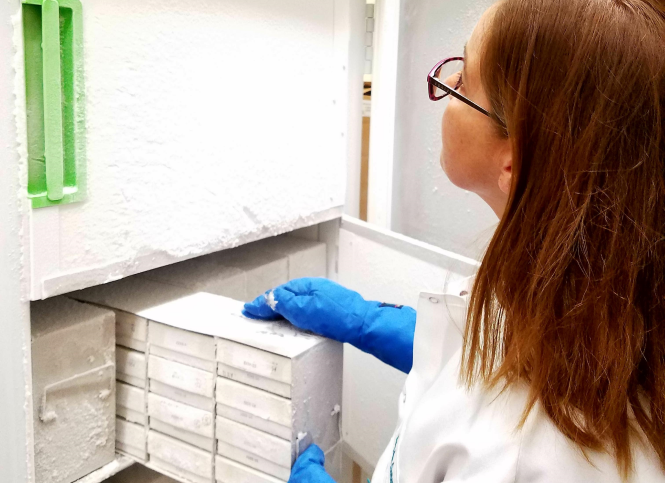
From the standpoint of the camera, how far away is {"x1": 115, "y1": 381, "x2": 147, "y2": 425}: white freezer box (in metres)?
1.00

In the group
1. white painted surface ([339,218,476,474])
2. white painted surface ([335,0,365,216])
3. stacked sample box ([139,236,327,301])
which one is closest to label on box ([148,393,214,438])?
stacked sample box ([139,236,327,301])

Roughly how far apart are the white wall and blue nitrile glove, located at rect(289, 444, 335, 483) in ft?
2.16

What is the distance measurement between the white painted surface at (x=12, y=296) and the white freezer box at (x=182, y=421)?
7.9 inches

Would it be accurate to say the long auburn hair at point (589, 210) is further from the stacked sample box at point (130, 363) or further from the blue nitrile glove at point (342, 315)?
the stacked sample box at point (130, 363)

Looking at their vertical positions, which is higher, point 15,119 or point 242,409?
point 15,119

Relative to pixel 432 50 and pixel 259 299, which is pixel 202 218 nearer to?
pixel 259 299

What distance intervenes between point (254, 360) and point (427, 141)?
821 millimetres

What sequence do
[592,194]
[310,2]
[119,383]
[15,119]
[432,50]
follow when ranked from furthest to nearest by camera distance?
[432,50], [310,2], [119,383], [15,119], [592,194]

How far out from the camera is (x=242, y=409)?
91 cm

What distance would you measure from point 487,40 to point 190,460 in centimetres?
78

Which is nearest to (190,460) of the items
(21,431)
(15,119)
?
(21,431)

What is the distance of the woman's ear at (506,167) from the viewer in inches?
26.0

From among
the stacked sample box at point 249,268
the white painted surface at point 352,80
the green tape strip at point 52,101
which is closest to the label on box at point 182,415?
the stacked sample box at point 249,268

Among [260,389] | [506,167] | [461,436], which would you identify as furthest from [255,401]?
[506,167]
